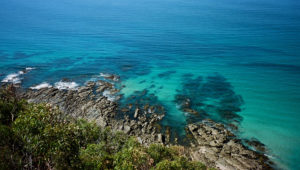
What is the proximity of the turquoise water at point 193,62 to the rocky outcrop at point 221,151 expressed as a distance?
2.85 m

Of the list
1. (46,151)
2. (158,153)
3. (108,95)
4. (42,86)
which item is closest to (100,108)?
(108,95)

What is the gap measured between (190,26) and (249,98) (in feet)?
214

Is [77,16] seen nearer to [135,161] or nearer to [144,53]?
[144,53]

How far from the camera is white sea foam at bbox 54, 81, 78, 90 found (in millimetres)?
42700

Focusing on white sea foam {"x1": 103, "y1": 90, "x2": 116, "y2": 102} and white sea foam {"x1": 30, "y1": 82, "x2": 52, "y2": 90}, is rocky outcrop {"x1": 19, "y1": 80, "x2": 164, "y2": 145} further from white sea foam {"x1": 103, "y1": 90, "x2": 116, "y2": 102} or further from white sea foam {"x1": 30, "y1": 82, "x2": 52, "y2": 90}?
white sea foam {"x1": 30, "y1": 82, "x2": 52, "y2": 90}

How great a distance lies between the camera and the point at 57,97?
3869cm

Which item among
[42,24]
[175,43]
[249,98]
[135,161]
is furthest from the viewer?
[42,24]

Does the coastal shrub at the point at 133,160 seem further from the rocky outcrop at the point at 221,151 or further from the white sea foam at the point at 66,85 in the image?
the white sea foam at the point at 66,85

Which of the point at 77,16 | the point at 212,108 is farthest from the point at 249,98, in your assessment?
the point at 77,16

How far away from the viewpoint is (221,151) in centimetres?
2788

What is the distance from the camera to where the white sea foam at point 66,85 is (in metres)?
42.7

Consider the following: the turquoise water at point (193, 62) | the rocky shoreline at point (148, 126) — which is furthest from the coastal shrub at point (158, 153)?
the turquoise water at point (193, 62)

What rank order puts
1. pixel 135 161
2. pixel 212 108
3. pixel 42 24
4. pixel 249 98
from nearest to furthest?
1. pixel 135 161
2. pixel 212 108
3. pixel 249 98
4. pixel 42 24

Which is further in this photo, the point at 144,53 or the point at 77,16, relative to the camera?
the point at 77,16
